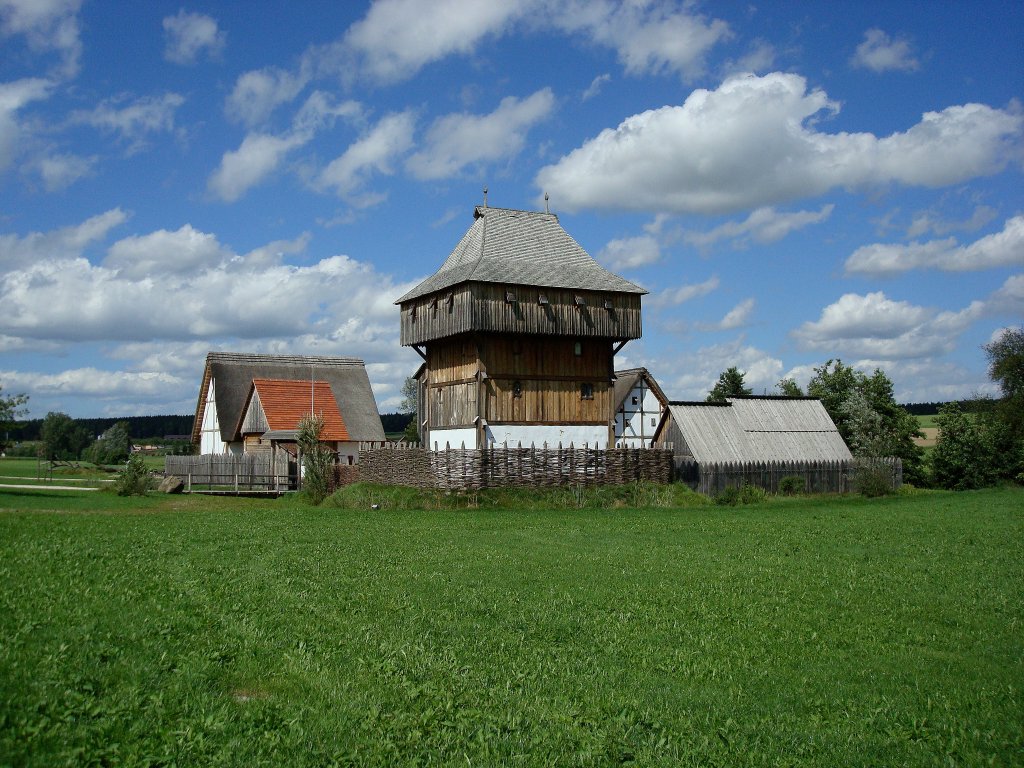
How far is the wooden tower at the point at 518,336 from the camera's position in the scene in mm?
39250

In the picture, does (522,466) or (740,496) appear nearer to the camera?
(522,466)

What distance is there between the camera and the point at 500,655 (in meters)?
9.86

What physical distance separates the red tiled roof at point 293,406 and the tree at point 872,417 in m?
29.7

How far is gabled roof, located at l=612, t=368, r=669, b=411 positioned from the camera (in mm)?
57062

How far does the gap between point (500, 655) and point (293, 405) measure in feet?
158

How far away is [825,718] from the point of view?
8.16m

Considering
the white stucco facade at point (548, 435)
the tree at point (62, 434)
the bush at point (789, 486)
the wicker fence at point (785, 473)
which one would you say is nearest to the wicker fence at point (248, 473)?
the white stucco facade at point (548, 435)

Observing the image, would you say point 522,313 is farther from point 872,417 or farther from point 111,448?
point 111,448

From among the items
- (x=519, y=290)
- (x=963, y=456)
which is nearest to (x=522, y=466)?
(x=519, y=290)

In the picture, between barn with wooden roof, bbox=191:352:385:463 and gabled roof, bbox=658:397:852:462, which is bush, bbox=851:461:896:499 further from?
barn with wooden roof, bbox=191:352:385:463

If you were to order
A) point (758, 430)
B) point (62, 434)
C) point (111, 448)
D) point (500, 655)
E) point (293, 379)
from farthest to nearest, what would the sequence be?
point (62, 434) < point (111, 448) < point (293, 379) < point (758, 430) < point (500, 655)

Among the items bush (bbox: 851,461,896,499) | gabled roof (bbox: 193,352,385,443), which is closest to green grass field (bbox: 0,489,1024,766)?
bush (bbox: 851,461,896,499)

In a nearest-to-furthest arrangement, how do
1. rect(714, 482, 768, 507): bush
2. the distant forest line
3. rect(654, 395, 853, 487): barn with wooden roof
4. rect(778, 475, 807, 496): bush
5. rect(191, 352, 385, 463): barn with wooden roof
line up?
A: 1. rect(714, 482, 768, 507): bush
2. rect(778, 475, 807, 496): bush
3. rect(654, 395, 853, 487): barn with wooden roof
4. rect(191, 352, 385, 463): barn with wooden roof
5. the distant forest line

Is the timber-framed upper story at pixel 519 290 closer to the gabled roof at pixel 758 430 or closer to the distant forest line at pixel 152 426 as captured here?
the gabled roof at pixel 758 430
